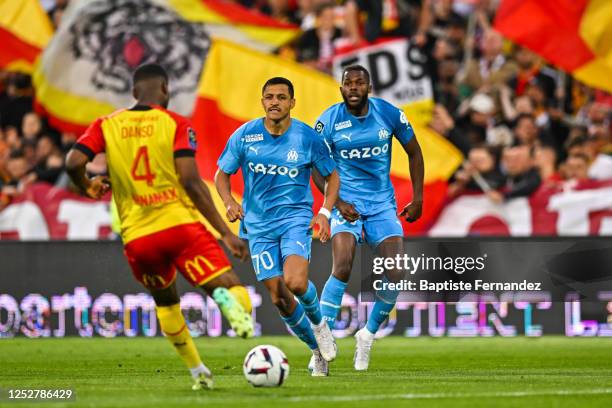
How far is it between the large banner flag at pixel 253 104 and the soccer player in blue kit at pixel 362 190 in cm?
634

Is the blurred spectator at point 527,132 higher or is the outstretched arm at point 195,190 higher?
the blurred spectator at point 527,132

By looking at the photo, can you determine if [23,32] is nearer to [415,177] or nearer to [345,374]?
[415,177]

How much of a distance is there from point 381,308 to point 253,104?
7611 mm

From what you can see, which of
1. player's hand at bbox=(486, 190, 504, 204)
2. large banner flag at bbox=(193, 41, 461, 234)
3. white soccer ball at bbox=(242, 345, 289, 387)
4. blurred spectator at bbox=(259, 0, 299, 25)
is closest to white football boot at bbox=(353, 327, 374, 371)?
white soccer ball at bbox=(242, 345, 289, 387)

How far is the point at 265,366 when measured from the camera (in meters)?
9.12

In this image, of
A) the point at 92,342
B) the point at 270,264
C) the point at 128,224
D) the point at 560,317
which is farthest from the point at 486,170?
the point at 128,224

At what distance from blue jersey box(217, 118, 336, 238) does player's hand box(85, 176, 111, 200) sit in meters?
2.22

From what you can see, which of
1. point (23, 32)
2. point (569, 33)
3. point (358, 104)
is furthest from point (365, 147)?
point (23, 32)

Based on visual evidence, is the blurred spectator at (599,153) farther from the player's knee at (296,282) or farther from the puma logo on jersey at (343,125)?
the player's knee at (296,282)

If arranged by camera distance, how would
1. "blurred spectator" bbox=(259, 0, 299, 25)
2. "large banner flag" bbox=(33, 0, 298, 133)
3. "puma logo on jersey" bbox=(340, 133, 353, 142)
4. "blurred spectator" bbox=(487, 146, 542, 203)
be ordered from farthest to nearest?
"blurred spectator" bbox=(259, 0, 299, 25)
"large banner flag" bbox=(33, 0, 298, 133)
"blurred spectator" bbox=(487, 146, 542, 203)
"puma logo on jersey" bbox=(340, 133, 353, 142)

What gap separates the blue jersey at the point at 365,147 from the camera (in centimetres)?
1157

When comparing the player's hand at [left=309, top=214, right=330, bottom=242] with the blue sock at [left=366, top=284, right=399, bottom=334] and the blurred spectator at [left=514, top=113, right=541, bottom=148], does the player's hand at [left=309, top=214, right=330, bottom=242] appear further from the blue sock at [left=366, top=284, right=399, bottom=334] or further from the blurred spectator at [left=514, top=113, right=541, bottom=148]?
the blurred spectator at [left=514, top=113, right=541, bottom=148]

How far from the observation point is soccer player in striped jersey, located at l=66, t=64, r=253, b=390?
8.45 metres

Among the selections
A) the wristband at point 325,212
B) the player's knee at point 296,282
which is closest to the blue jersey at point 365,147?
the wristband at point 325,212
